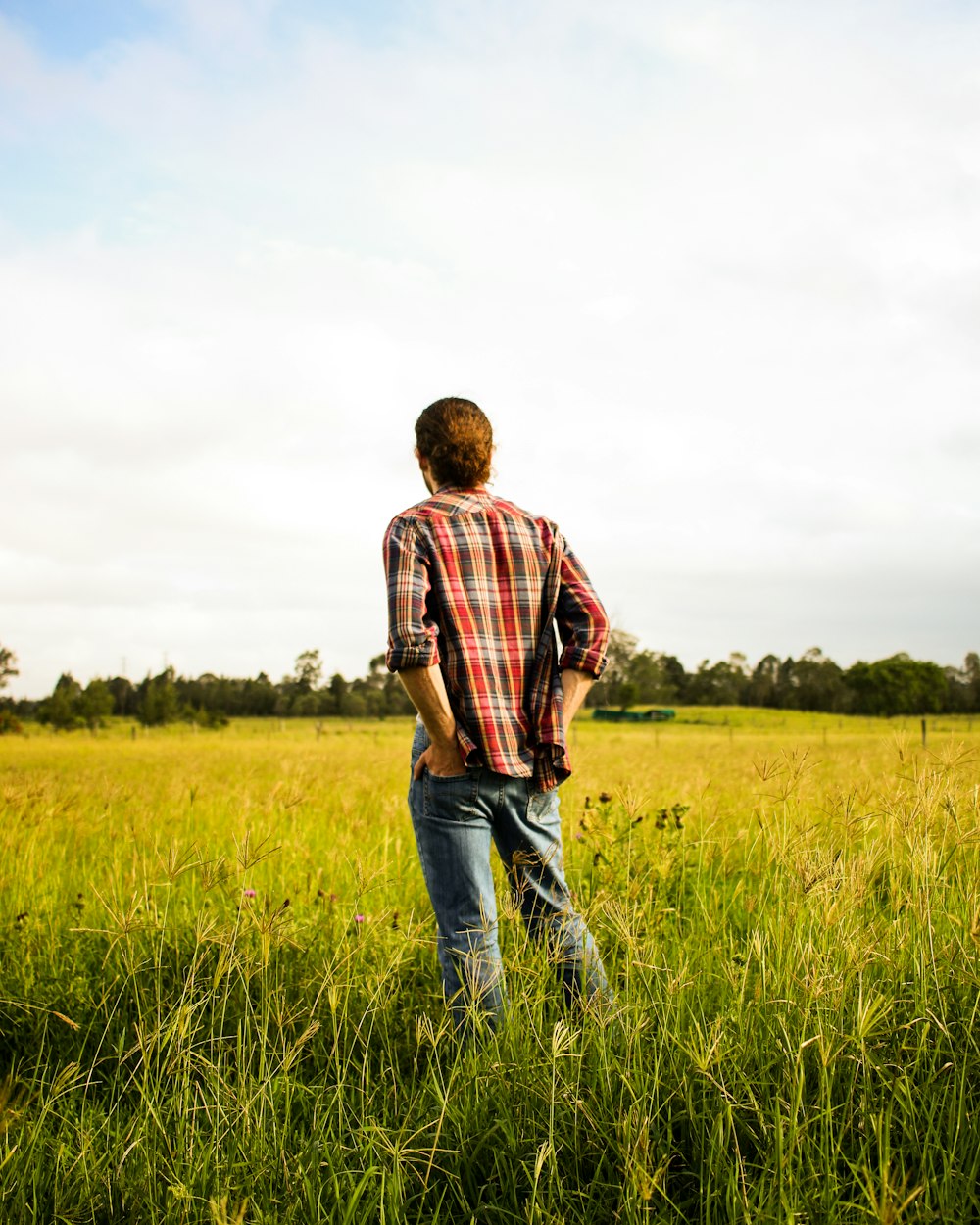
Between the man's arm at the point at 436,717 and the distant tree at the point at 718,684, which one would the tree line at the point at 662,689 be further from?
the man's arm at the point at 436,717

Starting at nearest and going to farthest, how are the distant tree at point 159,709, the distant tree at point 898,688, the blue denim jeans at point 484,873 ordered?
the blue denim jeans at point 484,873, the distant tree at point 159,709, the distant tree at point 898,688

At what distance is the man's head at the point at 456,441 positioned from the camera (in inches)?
119

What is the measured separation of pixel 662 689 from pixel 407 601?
10208 centimetres

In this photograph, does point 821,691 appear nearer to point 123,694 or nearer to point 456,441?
point 123,694

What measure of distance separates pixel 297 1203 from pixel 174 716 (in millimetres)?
62598

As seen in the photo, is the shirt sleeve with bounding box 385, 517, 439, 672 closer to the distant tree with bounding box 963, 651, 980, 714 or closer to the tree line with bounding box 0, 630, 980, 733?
the tree line with bounding box 0, 630, 980, 733

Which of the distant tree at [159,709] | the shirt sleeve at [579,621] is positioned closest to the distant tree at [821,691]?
the distant tree at [159,709]

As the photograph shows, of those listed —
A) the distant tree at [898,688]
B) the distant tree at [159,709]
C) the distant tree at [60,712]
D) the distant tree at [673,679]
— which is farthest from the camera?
the distant tree at [673,679]

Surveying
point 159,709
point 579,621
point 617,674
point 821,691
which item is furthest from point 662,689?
point 579,621

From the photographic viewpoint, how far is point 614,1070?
6.95 feet

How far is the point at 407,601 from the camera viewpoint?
2.79 meters

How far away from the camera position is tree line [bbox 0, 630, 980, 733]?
306ft

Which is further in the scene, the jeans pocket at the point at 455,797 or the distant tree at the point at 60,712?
the distant tree at the point at 60,712

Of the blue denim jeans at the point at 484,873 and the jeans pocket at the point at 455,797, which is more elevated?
the jeans pocket at the point at 455,797
